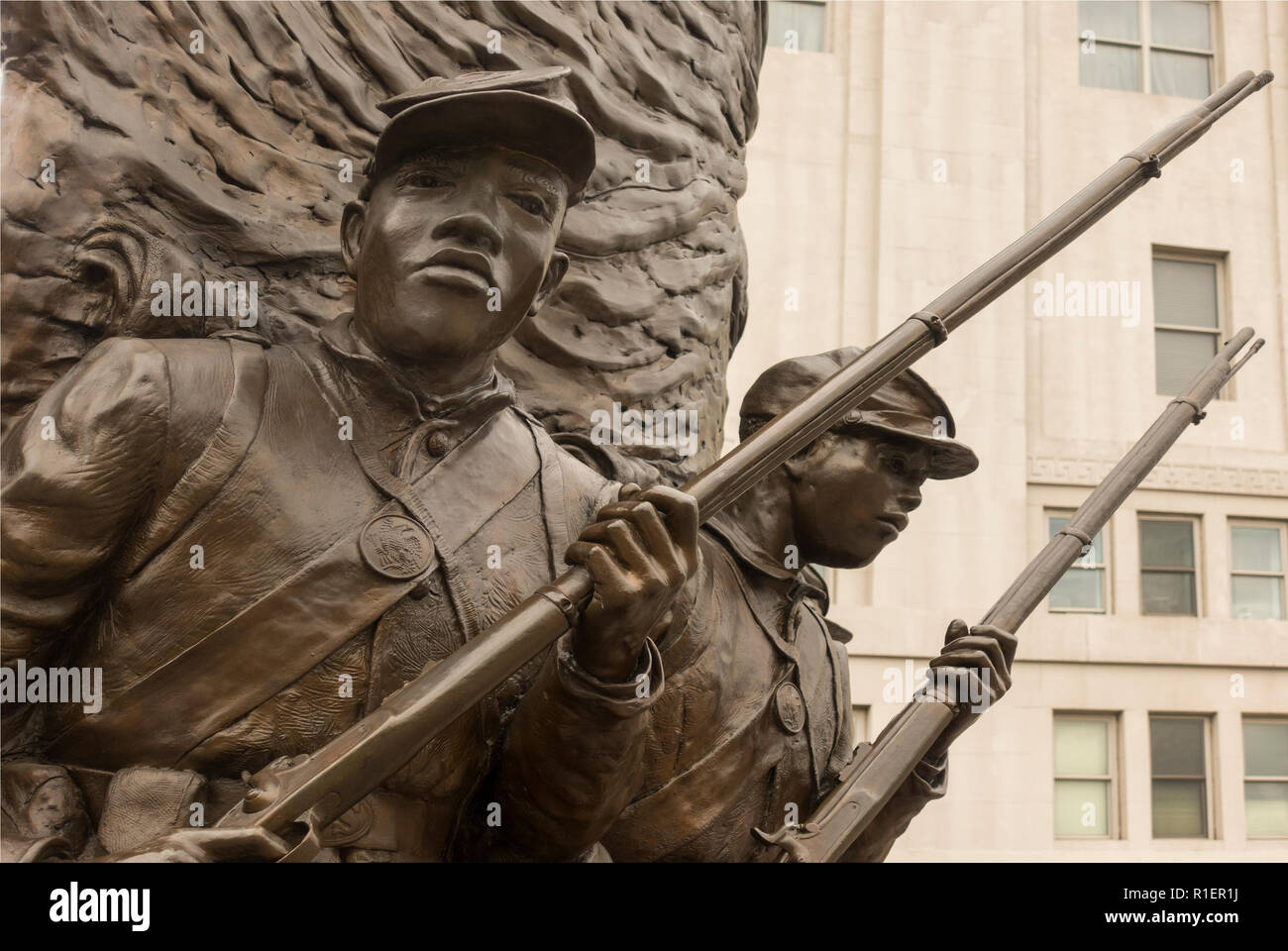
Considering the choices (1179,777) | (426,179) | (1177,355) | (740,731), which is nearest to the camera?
(426,179)

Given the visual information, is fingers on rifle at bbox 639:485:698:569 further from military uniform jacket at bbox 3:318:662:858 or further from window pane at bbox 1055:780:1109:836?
window pane at bbox 1055:780:1109:836

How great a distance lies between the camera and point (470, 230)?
2.35 metres

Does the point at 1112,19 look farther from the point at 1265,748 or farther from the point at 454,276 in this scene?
the point at 454,276

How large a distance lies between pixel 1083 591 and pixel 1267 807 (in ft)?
8.39

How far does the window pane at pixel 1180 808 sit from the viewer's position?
41.1ft

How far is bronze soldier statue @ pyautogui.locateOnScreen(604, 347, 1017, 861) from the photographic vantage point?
8.86 feet

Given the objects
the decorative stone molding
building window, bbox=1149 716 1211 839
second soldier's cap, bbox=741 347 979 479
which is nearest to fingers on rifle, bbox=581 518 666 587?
second soldier's cap, bbox=741 347 979 479

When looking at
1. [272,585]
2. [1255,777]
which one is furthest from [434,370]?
[1255,777]

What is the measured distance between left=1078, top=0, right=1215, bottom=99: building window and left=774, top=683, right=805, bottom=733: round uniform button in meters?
12.4

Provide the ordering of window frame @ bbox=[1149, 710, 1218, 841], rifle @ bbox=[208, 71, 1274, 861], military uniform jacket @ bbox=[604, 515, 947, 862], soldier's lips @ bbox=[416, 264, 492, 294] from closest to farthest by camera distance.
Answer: rifle @ bbox=[208, 71, 1274, 861], soldier's lips @ bbox=[416, 264, 492, 294], military uniform jacket @ bbox=[604, 515, 947, 862], window frame @ bbox=[1149, 710, 1218, 841]

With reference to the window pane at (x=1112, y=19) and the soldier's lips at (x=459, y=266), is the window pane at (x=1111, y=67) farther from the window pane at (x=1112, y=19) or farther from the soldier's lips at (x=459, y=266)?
the soldier's lips at (x=459, y=266)

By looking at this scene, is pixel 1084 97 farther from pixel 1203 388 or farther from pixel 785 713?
pixel 785 713

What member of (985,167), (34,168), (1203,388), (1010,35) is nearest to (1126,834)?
(985,167)

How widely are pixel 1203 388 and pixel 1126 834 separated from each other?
9804 mm
